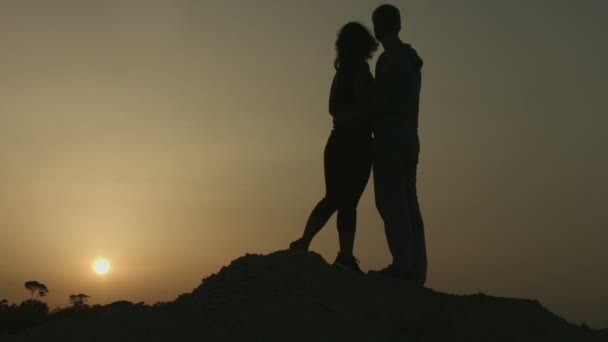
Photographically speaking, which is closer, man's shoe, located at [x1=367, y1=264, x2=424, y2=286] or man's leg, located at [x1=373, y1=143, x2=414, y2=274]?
man's leg, located at [x1=373, y1=143, x2=414, y2=274]

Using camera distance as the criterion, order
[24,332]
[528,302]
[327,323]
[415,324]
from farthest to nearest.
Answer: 1. [528,302]
2. [24,332]
3. [415,324]
4. [327,323]

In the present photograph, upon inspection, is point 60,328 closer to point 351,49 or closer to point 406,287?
point 406,287

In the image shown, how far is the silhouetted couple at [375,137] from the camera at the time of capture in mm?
7715

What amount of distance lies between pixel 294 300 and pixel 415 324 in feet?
4.15

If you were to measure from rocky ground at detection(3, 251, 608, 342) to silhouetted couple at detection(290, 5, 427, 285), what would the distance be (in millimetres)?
479

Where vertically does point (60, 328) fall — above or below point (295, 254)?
below

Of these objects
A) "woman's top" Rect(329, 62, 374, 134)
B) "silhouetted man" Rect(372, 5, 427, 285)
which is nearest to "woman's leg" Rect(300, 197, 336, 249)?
Result: "silhouetted man" Rect(372, 5, 427, 285)

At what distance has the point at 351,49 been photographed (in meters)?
7.70

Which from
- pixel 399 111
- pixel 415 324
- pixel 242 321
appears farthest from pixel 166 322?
pixel 399 111

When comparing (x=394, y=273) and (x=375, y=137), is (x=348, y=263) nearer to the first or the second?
(x=394, y=273)

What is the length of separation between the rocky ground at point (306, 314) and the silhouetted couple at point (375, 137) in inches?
18.9

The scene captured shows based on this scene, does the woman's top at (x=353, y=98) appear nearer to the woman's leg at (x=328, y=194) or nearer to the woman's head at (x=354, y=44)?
the woman's head at (x=354, y=44)

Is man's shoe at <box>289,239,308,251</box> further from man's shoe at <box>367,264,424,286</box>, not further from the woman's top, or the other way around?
the woman's top

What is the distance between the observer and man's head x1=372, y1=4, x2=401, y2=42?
7758mm
